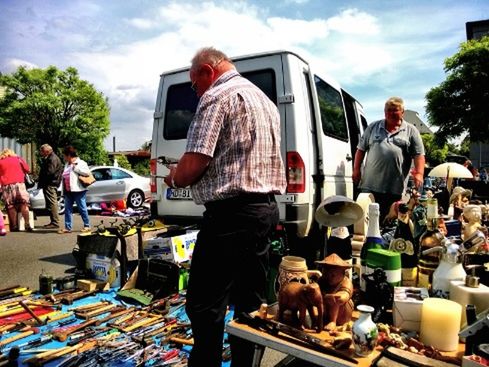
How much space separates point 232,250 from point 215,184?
0.32 metres

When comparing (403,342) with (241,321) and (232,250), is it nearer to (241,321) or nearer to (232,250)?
(241,321)

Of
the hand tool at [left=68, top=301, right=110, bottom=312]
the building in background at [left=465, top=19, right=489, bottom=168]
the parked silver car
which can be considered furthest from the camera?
the building in background at [left=465, top=19, right=489, bottom=168]

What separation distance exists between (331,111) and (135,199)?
29.4 feet

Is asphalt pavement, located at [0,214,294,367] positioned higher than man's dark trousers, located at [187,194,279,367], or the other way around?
man's dark trousers, located at [187,194,279,367]

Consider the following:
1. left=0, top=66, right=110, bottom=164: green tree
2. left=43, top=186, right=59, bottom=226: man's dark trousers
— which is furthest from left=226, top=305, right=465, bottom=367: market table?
left=0, top=66, right=110, bottom=164: green tree

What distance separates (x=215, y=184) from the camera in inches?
69.7

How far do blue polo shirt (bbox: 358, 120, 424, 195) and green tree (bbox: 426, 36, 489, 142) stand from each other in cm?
2329

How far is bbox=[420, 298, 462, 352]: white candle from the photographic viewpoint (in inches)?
50.2

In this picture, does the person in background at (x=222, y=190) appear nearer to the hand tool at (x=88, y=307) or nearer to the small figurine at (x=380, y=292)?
the small figurine at (x=380, y=292)

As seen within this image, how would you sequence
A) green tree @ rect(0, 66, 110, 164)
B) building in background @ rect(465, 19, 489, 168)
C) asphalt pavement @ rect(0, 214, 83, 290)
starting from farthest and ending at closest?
building in background @ rect(465, 19, 489, 168) → green tree @ rect(0, 66, 110, 164) → asphalt pavement @ rect(0, 214, 83, 290)

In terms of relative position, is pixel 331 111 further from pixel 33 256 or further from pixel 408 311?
pixel 33 256

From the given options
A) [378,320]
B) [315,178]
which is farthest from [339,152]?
[378,320]

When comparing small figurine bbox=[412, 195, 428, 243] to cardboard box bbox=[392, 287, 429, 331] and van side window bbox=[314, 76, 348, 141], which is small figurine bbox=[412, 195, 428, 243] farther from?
van side window bbox=[314, 76, 348, 141]

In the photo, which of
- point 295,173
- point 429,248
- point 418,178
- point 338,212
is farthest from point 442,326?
point 418,178
